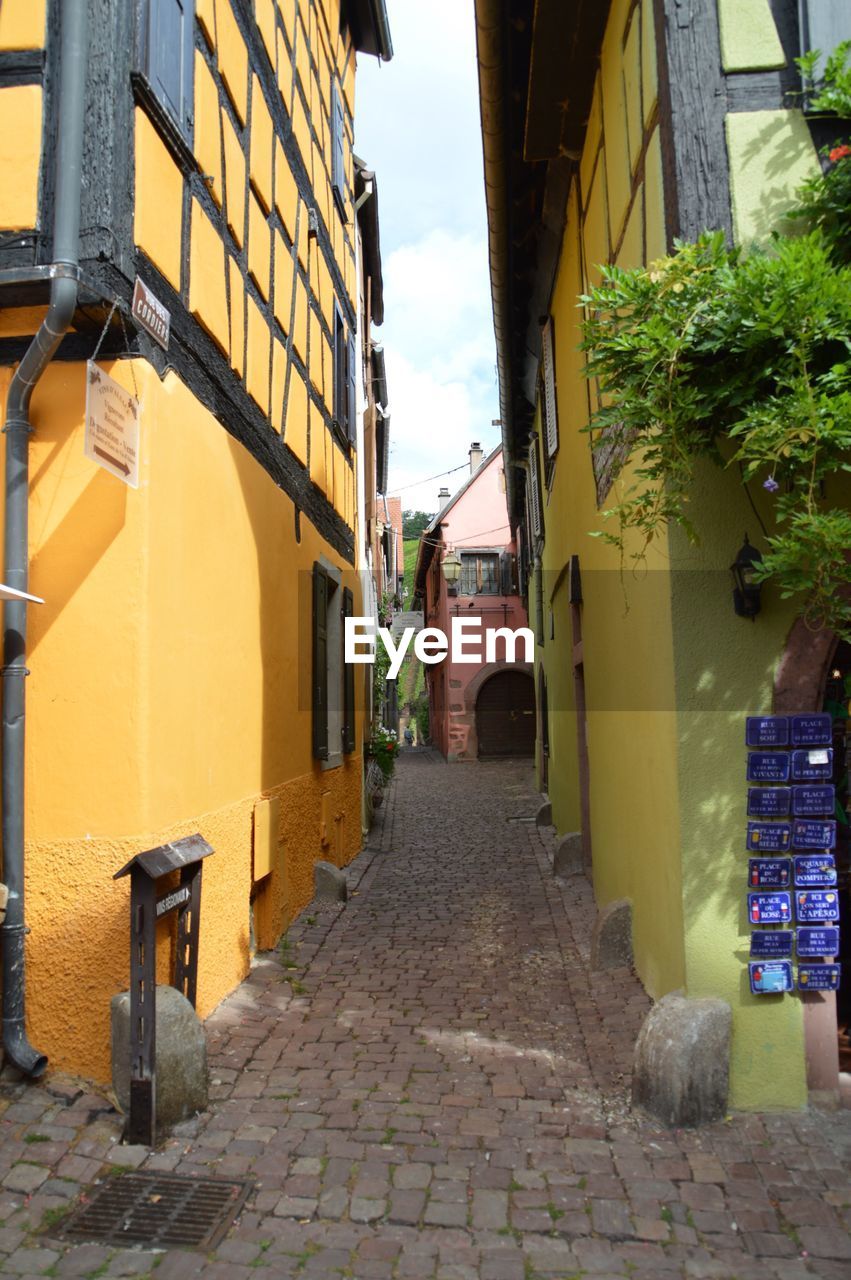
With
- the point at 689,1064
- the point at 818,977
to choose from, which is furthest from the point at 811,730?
the point at 689,1064

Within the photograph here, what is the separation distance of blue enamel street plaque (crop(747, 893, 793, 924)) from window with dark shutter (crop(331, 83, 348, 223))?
26.2 ft

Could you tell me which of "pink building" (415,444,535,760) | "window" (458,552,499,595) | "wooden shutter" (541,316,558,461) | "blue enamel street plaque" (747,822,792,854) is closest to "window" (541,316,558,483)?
"wooden shutter" (541,316,558,461)

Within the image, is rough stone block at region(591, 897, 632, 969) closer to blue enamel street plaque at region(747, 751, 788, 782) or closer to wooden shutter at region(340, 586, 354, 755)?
blue enamel street plaque at region(747, 751, 788, 782)

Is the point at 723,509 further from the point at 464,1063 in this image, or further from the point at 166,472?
the point at 464,1063

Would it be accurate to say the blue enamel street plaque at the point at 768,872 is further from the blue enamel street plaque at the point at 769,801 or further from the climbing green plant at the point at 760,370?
the climbing green plant at the point at 760,370

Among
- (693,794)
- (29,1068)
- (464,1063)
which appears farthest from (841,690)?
(29,1068)

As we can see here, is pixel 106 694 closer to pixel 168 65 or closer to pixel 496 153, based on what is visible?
pixel 168 65

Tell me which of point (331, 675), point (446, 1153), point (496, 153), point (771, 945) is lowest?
point (446, 1153)

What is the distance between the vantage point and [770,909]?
3.75 m

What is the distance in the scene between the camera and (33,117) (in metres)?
3.93

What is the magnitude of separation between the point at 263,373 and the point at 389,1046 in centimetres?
411

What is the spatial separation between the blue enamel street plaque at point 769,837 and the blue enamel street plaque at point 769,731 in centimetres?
32

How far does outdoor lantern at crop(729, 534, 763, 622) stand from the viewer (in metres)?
3.74

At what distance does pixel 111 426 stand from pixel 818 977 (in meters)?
3.47
